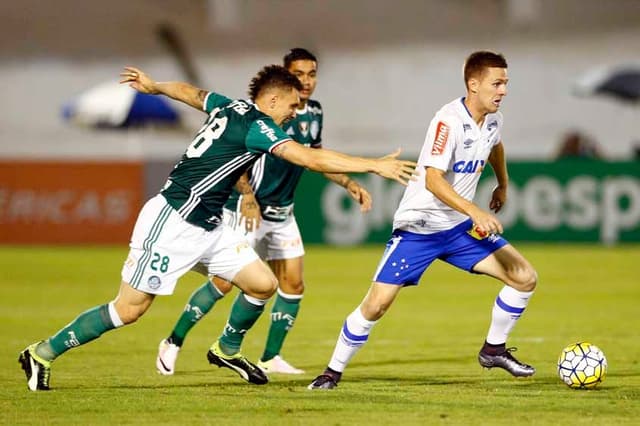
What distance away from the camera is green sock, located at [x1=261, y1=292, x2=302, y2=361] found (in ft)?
36.3

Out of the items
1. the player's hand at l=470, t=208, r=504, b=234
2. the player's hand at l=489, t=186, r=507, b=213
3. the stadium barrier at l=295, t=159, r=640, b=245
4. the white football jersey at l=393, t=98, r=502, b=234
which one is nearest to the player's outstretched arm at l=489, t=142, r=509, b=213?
the player's hand at l=489, t=186, r=507, b=213

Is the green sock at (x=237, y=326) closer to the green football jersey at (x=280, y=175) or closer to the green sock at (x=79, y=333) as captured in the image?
the green sock at (x=79, y=333)

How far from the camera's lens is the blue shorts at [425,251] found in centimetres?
944

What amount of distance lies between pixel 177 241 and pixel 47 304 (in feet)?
26.1

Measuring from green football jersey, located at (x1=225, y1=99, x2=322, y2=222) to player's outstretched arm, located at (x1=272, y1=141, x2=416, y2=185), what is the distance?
2.20m

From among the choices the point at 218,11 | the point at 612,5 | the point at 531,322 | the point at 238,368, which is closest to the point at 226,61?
the point at 218,11

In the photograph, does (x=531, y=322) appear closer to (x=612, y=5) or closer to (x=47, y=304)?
(x=47, y=304)

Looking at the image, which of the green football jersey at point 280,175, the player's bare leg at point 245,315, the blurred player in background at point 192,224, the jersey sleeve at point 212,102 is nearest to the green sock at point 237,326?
the player's bare leg at point 245,315

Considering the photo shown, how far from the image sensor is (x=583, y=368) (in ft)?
30.4

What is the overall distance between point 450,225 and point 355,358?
2.61m

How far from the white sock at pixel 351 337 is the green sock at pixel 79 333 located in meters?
1.56

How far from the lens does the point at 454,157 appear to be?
9430 mm

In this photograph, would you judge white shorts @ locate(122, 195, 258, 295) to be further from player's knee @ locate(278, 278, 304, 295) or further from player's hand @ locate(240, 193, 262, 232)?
player's knee @ locate(278, 278, 304, 295)

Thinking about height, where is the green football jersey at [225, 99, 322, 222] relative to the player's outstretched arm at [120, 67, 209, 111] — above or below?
below
